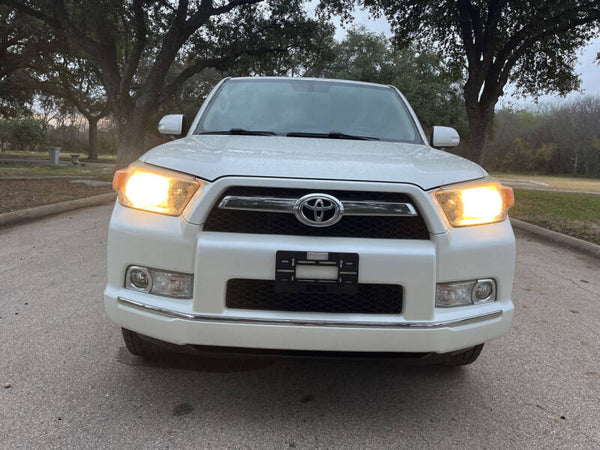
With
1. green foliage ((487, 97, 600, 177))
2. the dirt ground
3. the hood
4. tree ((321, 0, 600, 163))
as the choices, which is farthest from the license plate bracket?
green foliage ((487, 97, 600, 177))

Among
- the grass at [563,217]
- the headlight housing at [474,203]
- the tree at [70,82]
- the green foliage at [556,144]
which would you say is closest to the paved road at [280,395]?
the headlight housing at [474,203]

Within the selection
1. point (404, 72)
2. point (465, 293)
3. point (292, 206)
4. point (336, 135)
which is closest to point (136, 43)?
point (336, 135)

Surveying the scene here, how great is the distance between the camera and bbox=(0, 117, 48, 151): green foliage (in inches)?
1805

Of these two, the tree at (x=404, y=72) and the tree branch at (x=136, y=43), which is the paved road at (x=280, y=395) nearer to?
the tree branch at (x=136, y=43)

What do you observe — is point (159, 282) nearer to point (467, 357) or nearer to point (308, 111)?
point (467, 357)

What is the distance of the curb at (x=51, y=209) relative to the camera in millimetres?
6900

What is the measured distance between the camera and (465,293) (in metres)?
2.09

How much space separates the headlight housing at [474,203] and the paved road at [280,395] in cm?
75

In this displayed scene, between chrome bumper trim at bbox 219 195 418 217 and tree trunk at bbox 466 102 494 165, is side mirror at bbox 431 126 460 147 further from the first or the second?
tree trunk at bbox 466 102 494 165

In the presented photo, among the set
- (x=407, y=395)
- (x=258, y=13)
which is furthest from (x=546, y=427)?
(x=258, y=13)

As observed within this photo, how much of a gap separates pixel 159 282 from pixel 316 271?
69cm

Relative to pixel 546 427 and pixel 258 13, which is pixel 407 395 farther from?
pixel 258 13

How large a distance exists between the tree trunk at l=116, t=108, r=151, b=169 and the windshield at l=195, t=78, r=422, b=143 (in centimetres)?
1172

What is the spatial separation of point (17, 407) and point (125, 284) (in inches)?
30.7
